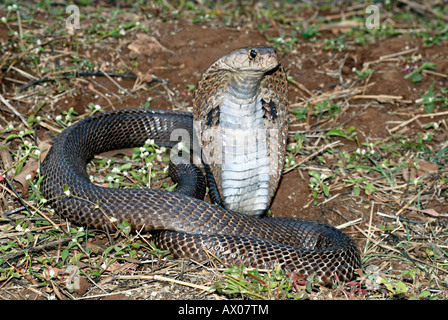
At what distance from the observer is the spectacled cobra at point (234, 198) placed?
11.7ft

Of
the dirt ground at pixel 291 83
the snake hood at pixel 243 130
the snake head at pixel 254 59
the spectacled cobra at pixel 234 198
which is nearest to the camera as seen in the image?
the snake head at pixel 254 59

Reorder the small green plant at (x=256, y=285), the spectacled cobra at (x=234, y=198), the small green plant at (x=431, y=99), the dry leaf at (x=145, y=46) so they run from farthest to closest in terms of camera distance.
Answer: the dry leaf at (x=145, y=46) < the small green plant at (x=431, y=99) < the spectacled cobra at (x=234, y=198) < the small green plant at (x=256, y=285)

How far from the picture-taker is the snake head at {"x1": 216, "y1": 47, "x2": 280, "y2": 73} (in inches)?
136

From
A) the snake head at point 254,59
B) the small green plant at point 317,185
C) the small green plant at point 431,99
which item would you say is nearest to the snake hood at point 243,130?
the snake head at point 254,59

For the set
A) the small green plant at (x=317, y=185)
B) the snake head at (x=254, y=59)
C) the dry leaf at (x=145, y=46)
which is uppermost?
the snake head at (x=254, y=59)

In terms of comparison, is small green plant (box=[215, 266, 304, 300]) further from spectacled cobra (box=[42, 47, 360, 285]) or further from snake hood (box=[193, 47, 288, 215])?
snake hood (box=[193, 47, 288, 215])

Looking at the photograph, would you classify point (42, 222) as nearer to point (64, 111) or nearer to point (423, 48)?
point (64, 111)

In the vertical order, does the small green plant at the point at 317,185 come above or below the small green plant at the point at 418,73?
below

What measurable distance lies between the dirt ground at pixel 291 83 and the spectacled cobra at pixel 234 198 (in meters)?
0.60

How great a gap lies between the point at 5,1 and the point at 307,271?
18.0ft

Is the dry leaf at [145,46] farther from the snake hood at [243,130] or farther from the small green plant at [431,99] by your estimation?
the small green plant at [431,99]

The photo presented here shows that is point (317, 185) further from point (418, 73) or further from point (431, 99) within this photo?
point (418, 73)

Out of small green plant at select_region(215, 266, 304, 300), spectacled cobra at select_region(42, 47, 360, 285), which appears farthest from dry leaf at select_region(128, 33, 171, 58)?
small green plant at select_region(215, 266, 304, 300)

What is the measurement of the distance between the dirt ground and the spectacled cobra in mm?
602
